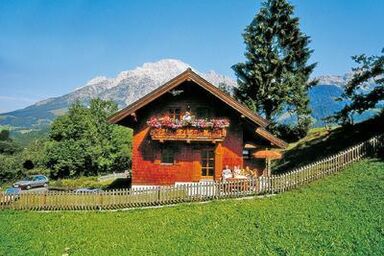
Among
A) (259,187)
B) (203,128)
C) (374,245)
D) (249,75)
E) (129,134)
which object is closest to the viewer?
(374,245)

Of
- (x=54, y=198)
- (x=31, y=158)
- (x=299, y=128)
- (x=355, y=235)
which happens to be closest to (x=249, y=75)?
(x=299, y=128)

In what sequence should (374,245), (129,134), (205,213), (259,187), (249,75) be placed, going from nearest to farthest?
(374,245)
(205,213)
(259,187)
(249,75)
(129,134)

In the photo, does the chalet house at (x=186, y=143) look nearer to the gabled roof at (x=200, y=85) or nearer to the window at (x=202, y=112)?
the window at (x=202, y=112)

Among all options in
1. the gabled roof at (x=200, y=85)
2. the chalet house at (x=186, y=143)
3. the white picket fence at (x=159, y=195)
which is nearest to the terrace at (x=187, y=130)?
the chalet house at (x=186, y=143)

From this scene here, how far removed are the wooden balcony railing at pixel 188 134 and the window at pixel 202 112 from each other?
6.24 ft

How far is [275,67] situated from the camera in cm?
4331

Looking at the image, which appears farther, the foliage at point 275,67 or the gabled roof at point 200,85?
the foliage at point 275,67

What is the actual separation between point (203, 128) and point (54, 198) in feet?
33.3

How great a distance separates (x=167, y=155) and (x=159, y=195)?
6129 millimetres

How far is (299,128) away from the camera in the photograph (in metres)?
44.6

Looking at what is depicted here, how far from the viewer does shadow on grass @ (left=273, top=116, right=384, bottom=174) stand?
114 ft

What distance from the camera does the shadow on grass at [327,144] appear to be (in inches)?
1369

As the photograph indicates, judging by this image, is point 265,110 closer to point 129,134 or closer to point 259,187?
point 259,187

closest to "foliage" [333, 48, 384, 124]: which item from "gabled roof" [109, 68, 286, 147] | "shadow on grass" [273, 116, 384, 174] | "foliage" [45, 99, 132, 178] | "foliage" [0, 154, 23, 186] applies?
"shadow on grass" [273, 116, 384, 174]
